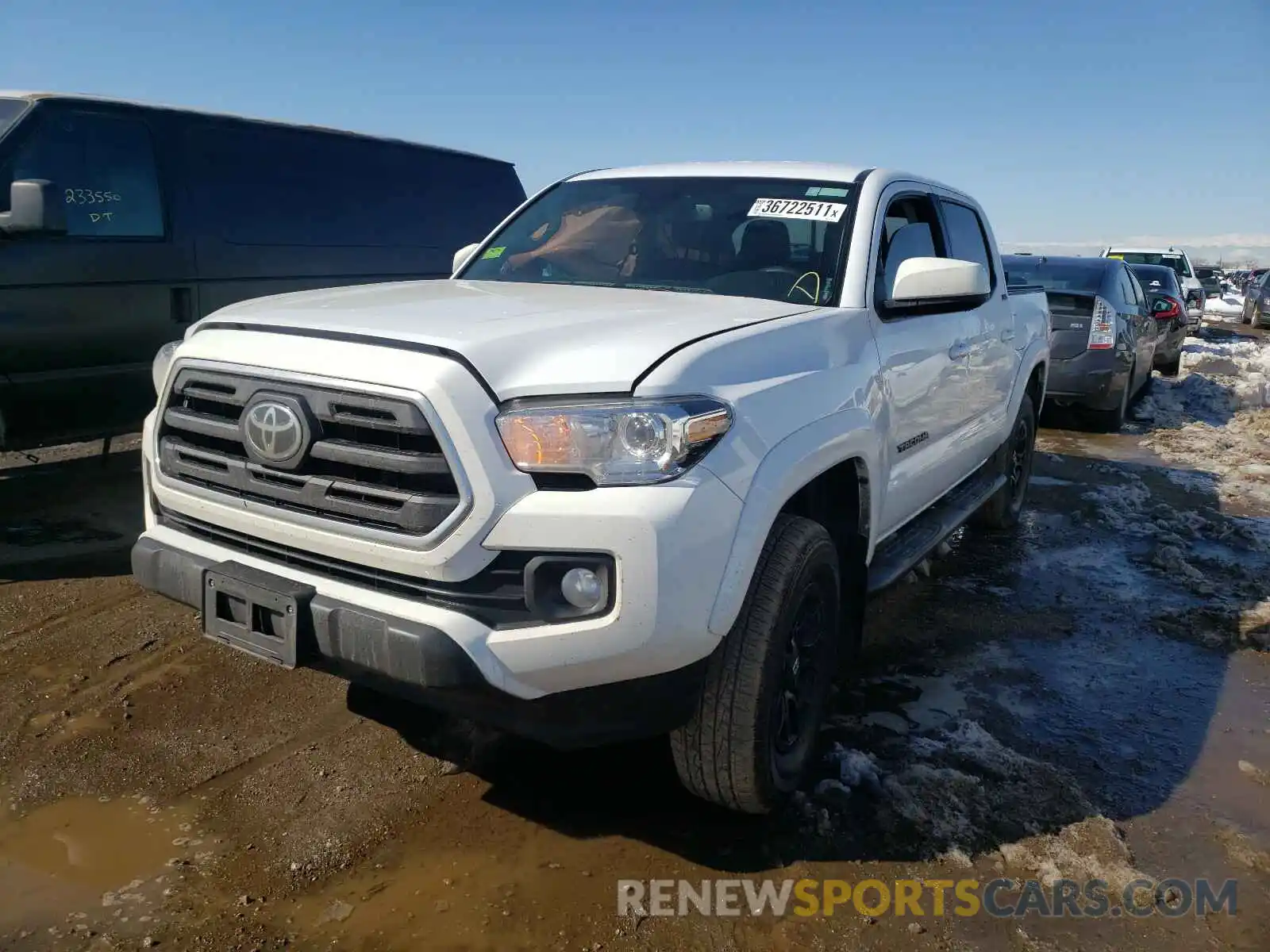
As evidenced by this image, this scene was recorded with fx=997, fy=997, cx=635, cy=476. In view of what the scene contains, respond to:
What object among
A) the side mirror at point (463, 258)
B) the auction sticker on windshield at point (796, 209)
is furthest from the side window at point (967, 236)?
the side mirror at point (463, 258)

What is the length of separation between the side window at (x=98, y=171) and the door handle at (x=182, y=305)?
31 centimetres

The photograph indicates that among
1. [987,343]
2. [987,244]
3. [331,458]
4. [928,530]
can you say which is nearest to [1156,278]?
[987,244]

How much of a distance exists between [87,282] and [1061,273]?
346 inches

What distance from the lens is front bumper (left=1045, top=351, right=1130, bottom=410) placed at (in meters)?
9.30

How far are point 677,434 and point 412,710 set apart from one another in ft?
5.53

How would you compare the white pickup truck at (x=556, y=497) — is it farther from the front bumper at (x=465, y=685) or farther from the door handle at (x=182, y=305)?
the door handle at (x=182, y=305)

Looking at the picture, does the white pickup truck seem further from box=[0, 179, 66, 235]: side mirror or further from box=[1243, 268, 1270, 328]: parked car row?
box=[1243, 268, 1270, 328]: parked car row

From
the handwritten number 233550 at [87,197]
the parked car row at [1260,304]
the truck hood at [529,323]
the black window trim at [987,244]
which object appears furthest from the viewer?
the parked car row at [1260,304]

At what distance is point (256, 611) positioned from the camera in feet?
8.18

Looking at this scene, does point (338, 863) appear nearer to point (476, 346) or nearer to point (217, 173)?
point (476, 346)

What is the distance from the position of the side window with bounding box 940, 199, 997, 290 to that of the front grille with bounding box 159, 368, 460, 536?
3108 millimetres

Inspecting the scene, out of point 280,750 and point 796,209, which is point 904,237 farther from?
point 280,750

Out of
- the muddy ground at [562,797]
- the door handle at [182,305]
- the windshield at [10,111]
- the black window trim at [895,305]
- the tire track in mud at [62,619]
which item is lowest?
the muddy ground at [562,797]

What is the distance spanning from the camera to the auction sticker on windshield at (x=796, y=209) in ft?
11.8
